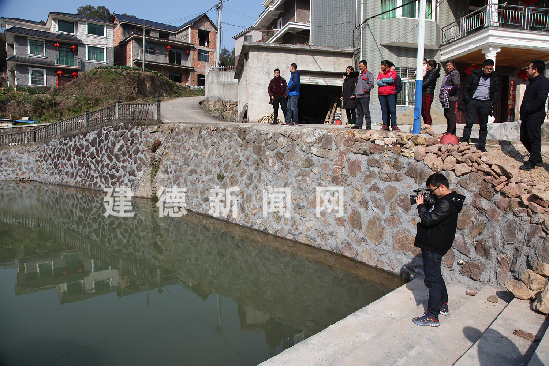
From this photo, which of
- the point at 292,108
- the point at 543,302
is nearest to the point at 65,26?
the point at 292,108

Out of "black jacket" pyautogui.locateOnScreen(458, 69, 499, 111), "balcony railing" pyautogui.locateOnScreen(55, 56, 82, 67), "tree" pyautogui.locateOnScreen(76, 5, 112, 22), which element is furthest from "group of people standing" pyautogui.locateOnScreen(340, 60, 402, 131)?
"tree" pyautogui.locateOnScreen(76, 5, 112, 22)

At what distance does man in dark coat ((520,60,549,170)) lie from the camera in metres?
5.15

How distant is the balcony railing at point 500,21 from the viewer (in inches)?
558

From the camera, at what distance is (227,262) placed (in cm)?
705

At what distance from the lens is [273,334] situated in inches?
181

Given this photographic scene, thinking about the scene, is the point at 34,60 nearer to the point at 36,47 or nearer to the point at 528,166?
the point at 36,47

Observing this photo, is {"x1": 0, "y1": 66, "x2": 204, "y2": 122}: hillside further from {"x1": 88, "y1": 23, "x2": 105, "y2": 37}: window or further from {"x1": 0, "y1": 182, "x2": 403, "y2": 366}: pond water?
{"x1": 0, "y1": 182, "x2": 403, "y2": 366}: pond water

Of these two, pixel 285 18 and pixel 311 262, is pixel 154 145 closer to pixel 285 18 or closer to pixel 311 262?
pixel 311 262

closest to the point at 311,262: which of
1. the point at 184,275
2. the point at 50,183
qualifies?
the point at 184,275

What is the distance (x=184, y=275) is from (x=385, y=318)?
359cm

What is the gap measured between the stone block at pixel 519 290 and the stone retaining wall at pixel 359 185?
0.46 ft

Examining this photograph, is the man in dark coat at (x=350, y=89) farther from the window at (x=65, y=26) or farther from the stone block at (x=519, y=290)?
the window at (x=65, y=26)

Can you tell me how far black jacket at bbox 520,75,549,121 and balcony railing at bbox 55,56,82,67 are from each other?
126 ft

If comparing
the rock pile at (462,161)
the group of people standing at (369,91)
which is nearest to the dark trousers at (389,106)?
the group of people standing at (369,91)
